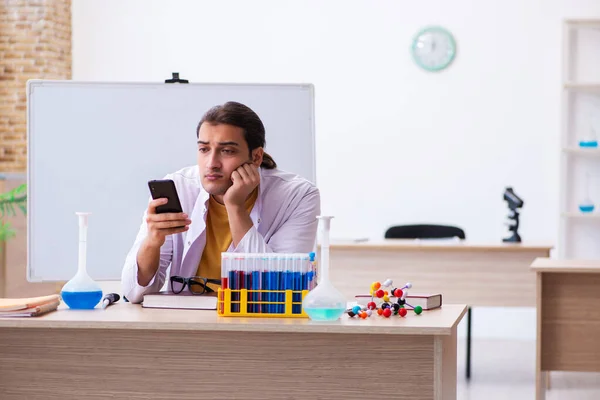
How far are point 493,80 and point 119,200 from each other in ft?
13.9

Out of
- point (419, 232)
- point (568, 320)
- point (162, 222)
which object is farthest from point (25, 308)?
point (419, 232)

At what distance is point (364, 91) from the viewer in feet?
23.3

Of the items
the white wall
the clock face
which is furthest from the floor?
the clock face

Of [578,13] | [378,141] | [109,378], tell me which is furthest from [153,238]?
[578,13]

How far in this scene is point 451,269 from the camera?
552 cm

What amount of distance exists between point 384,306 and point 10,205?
426 centimetres

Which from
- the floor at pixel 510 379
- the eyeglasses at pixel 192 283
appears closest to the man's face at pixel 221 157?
the eyeglasses at pixel 192 283

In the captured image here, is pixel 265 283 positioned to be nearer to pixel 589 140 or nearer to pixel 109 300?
pixel 109 300

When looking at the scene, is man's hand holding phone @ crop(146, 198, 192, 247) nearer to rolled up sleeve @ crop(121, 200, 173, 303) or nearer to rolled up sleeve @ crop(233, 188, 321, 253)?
rolled up sleeve @ crop(121, 200, 173, 303)

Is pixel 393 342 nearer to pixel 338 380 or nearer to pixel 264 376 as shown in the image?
pixel 338 380

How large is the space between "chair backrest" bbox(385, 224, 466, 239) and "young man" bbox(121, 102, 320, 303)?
3261 mm

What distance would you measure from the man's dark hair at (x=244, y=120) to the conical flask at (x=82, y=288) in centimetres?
61

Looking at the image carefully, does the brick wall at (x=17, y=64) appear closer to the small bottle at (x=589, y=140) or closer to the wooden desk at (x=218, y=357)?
the small bottle at (x=589, y=140)

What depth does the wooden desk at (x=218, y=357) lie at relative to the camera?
2.33 metres
